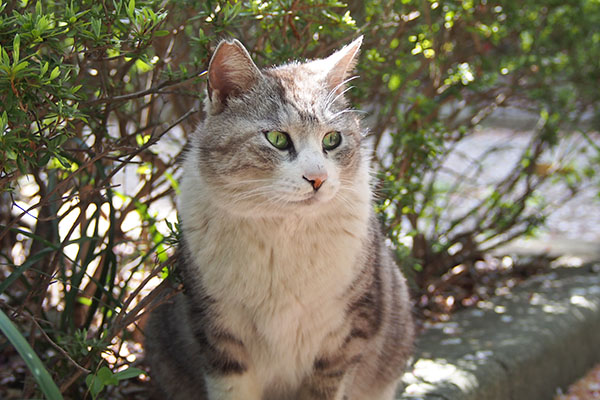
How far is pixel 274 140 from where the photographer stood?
7.25 ft

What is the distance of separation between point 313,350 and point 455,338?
4.43 ft

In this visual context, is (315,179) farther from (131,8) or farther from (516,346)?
(516,346)

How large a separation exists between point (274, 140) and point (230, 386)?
865mm

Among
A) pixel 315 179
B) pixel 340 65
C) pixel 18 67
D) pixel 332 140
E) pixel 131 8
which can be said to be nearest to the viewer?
pixel 18 67

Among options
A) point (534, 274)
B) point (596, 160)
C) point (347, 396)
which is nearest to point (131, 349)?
point (347, 396)

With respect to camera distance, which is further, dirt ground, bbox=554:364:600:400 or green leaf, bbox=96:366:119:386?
dirt ground, bbox=554:364:600:400

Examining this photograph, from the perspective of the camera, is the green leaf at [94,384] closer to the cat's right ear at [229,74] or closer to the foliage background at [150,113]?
the foliage background at [150,113]

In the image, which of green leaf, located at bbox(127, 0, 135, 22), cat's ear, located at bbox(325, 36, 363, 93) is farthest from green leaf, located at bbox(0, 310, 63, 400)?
cat's ear, located at bbox(325, 36, 363, 93)

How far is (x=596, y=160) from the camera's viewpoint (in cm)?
462

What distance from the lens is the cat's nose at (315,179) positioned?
2.10 m

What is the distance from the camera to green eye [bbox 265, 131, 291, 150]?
2211 mm

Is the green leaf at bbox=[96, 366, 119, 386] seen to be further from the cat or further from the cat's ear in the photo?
the cat's ear

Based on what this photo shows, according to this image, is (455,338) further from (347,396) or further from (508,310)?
(347,396)

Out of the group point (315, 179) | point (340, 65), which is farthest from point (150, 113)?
point (315, 179)
